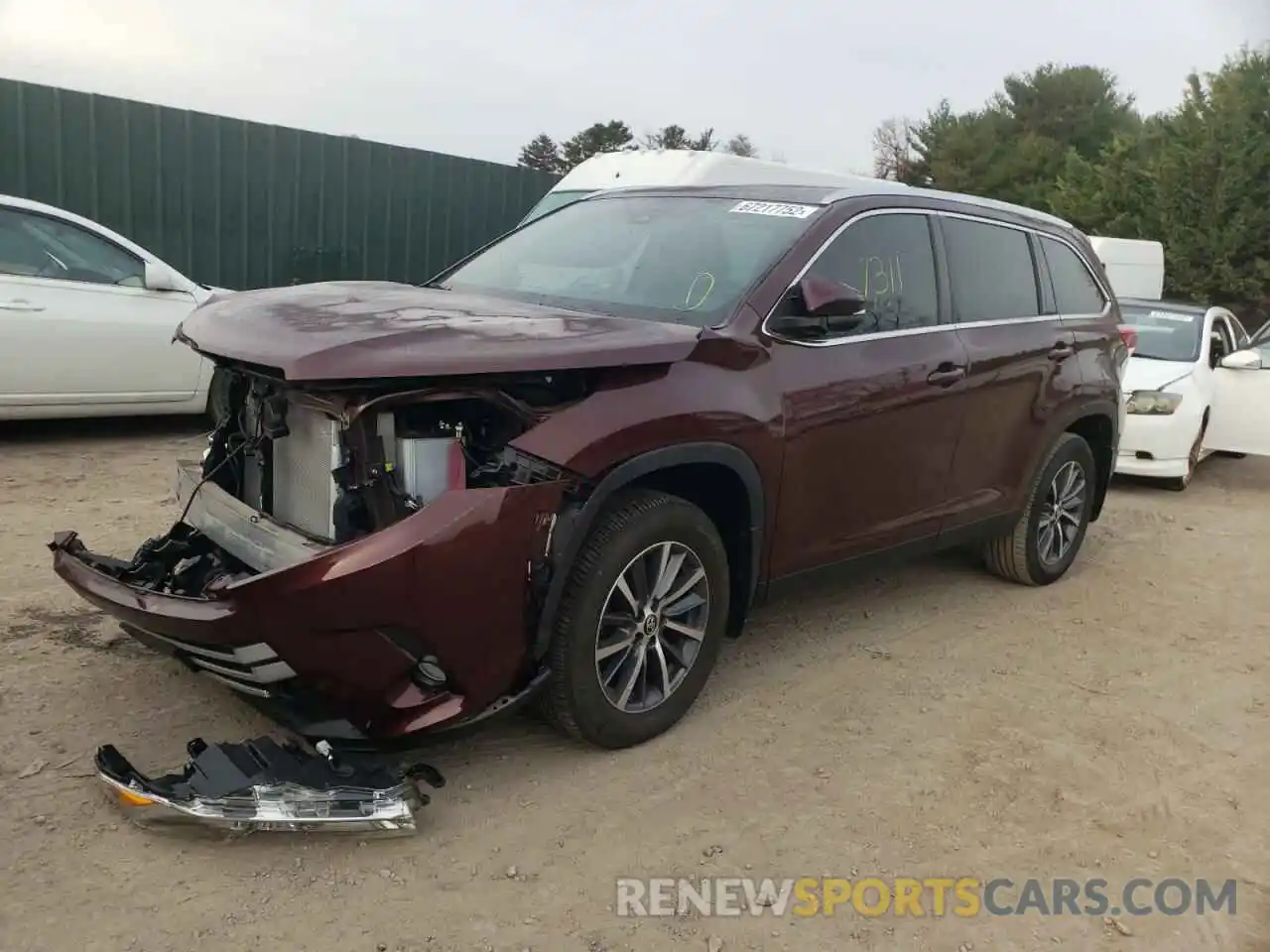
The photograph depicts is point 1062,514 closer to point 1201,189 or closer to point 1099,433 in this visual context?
point 1099,433

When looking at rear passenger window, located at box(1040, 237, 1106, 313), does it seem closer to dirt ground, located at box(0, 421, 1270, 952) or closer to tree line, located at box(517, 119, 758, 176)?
dirt ground, located at box(0, 421, 1270, 952)

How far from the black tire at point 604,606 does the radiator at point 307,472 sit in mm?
734

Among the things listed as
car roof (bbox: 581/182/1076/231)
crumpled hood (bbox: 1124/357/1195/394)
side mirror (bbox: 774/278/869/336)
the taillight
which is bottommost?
crumpled hood (bbox: 1124/357/1195/394)

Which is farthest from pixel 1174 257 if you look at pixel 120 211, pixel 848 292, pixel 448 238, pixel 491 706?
pixel 491 706

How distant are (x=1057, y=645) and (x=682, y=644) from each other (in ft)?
7.24

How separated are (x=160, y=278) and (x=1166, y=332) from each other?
813cm

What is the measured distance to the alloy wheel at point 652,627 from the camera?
3.38 meters

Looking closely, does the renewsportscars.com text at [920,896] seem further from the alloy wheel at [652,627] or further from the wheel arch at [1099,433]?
the wheel arch at [1099,433]

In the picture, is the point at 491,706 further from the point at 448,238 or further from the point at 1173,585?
the point at 448,238

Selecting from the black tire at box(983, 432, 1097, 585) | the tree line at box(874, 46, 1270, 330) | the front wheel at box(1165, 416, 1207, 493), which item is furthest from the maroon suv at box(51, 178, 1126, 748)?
the tree line at box(874, 46, 1270, 330)

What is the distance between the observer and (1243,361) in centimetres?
881

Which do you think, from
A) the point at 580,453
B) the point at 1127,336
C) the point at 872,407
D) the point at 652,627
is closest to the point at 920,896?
the point at 652,627

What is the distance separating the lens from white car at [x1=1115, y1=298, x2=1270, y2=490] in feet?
28.4

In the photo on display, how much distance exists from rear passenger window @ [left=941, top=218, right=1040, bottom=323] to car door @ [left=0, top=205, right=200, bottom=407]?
5123 millimetres
